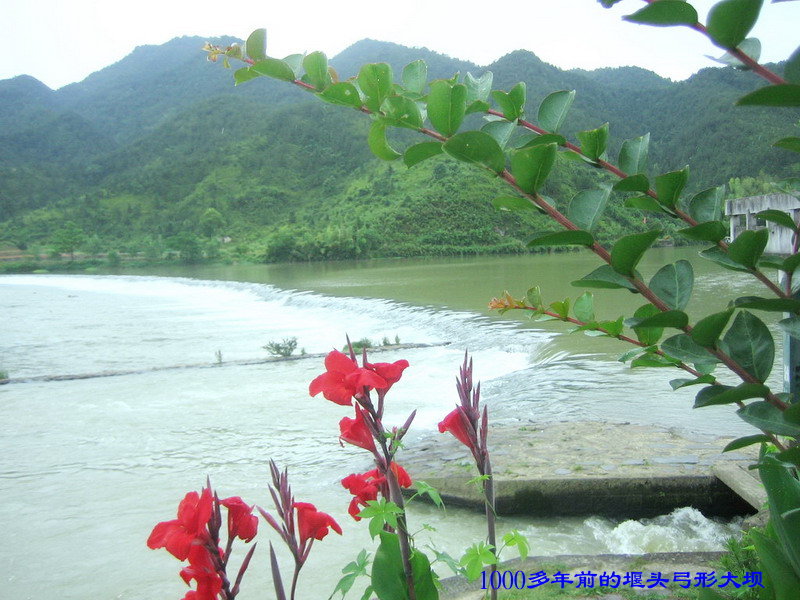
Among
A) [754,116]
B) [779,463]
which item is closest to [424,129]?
[779,463]

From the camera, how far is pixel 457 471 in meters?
5.07

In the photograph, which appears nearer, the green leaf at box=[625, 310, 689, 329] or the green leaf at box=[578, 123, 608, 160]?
the green leaf at box=[625, 310, 689, 329]

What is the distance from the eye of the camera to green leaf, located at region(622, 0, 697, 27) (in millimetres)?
693

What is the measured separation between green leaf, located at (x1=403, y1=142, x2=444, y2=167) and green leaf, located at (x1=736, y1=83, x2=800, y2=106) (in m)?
0.33

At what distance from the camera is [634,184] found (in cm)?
87

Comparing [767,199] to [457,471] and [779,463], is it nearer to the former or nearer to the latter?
[779,463]

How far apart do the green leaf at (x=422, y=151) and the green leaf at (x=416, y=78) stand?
0.76 ft

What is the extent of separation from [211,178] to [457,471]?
80.1 m

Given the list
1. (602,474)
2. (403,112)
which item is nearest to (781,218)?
(403,112)

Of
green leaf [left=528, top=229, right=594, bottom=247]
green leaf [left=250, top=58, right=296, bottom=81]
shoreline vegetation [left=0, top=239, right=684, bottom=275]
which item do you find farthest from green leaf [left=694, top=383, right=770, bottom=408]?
shoreline vegetation [left=0, top=239, right=684, bottom=275]

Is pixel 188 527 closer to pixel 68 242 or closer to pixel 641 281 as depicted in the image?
pixel 641 281

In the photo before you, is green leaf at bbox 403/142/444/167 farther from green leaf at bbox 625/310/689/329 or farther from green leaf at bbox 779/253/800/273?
green leaf at bbox 779/253/800/273

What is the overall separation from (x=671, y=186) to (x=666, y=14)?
23 centimetres

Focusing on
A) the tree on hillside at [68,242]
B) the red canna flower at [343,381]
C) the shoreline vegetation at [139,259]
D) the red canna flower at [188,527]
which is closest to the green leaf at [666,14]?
the red canna flower at [343,381]
